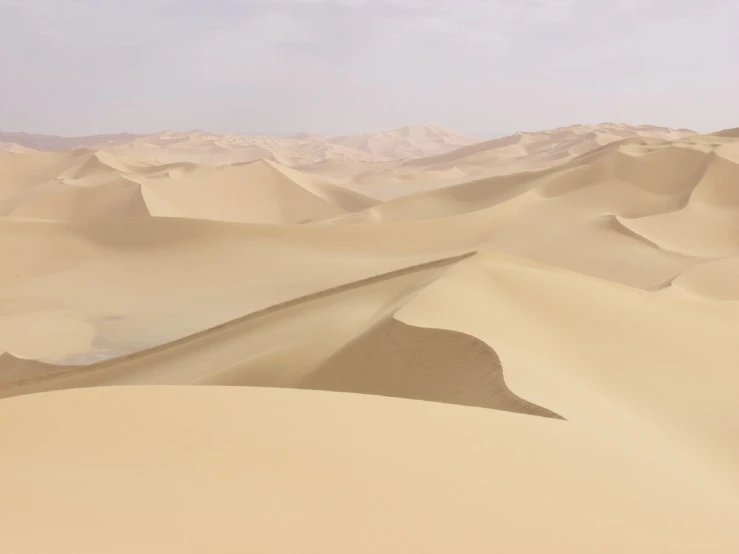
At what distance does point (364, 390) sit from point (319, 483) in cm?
270

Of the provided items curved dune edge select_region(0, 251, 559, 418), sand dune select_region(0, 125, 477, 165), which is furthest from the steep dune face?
sand dune select_region(0, 125, 477, 165)

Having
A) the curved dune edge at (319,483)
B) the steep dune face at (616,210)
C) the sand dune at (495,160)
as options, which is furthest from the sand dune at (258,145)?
the curved dune edge at (319,483)

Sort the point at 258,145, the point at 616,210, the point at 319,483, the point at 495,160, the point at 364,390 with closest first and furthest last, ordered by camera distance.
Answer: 1. the point at 319,483
2. the point at 364,390
3. the point at 616,210
4. the point at 495,160
5. the point at 258,145

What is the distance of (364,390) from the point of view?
500cm

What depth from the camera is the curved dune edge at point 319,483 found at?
1975 millimetres

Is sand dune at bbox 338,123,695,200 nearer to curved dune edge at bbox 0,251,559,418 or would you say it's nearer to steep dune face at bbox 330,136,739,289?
steep dune face at bbox 330,136,739,289

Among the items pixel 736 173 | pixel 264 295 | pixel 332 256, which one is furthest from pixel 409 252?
pixel 736 173

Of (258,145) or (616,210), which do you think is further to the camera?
(258,145)

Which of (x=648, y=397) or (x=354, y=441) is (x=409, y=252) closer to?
(x=648, y=397)

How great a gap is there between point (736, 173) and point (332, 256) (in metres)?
10.4

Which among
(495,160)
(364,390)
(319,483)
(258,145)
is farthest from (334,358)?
(258,145)

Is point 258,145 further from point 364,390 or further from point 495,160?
point 364,390

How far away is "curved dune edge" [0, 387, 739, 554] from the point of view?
1.97 meters

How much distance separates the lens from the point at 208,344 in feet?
23.7
